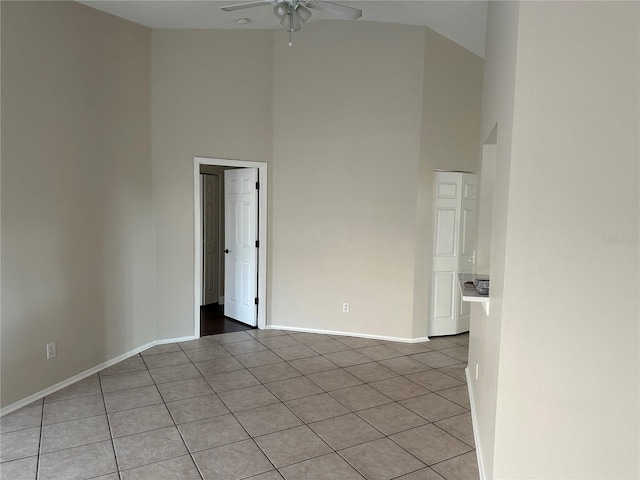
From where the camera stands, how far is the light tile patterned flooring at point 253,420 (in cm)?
264

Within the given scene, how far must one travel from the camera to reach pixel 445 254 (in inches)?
208

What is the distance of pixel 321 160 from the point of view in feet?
17.2

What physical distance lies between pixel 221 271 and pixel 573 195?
18.7 ft

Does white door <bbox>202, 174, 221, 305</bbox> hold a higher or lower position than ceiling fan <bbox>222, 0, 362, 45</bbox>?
lower

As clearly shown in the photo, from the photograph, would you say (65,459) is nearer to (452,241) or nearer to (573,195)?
(573,195)

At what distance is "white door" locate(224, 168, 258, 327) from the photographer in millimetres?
5484

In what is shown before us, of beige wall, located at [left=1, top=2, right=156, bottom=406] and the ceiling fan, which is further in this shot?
beige wall, located at [left=1, top=2, right=156, bottom=406]

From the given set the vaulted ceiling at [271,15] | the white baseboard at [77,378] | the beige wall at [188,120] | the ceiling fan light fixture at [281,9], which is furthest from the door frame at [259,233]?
the ceiling fan light fixture at [281,9]

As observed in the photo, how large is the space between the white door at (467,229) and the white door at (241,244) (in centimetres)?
249

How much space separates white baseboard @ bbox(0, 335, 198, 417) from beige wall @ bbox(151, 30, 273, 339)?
93mm

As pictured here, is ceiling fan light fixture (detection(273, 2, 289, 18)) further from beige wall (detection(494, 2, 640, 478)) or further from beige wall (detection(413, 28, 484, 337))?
beige wall (detection(413, 28, 484, 337))

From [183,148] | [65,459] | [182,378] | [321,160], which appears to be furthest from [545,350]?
[183,148]

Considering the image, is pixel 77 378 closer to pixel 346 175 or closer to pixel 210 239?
pixel 210 239

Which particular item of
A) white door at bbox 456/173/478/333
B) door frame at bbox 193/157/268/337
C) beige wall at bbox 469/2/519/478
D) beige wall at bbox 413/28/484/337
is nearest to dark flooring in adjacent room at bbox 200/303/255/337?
door frame at bbox 193/157/268/337
